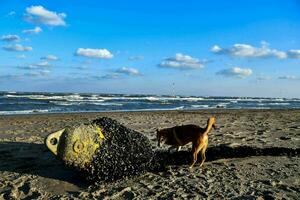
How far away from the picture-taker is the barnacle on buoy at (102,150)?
612 centimetres

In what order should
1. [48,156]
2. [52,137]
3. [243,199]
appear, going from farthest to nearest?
[48,156], [52,137], [243,199]

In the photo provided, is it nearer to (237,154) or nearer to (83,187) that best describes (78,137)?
(83,187)

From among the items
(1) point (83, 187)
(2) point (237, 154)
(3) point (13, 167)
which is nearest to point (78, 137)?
(1) point (83, 187)

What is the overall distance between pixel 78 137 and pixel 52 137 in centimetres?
43

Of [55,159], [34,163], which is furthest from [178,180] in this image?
[34,163]

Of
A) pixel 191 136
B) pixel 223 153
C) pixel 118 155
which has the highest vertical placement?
pixel 191 136

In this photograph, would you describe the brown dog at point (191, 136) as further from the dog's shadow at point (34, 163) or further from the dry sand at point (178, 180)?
the dog's shadow at point (34, 163)

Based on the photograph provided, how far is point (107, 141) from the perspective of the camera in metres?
6.57

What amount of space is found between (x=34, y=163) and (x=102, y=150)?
85.3 inches

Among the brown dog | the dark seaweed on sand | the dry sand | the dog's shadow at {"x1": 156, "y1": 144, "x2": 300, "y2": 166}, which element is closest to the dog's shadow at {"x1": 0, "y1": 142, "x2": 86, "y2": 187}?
the dry sand

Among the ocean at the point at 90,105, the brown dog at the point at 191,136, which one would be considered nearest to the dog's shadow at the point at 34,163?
the brown dog at the point at 191,136

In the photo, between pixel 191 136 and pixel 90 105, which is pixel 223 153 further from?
pixel 90 105

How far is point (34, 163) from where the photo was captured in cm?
775

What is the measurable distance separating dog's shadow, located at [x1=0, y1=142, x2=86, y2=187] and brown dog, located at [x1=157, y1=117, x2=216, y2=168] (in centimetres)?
211
